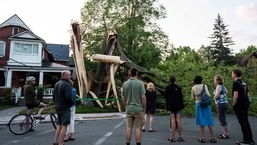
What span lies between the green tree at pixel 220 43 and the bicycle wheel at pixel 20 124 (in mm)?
43020

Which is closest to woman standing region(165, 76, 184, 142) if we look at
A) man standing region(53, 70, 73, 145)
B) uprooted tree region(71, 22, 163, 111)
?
man standing region(53, 70, 73, 145)

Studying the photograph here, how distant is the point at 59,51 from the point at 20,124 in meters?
34.2

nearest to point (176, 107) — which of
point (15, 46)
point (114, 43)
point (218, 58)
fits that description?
point (114, 43)

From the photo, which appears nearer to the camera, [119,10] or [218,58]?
[119,10]

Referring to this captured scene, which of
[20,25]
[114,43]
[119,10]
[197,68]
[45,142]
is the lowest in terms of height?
[45,142]

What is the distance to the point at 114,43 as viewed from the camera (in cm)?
1895

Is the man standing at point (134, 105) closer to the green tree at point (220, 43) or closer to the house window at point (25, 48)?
the house window at point (25, 48)

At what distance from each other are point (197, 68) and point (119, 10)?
18746mm

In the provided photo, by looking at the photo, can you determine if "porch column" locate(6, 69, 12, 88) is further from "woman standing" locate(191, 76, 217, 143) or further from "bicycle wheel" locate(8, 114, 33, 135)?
"woman standing" locate(191, 76, 217, 143)

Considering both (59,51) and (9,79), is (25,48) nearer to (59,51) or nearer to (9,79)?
(9,79)

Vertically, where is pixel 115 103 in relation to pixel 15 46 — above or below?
below

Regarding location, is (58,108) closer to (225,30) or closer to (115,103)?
(115,103)

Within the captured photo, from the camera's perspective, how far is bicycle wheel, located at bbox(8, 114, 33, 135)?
8.95 metres

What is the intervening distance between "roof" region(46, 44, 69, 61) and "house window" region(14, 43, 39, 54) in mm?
8167
